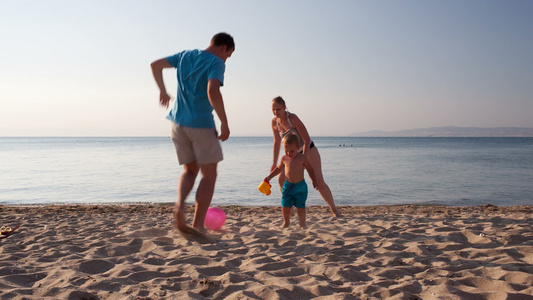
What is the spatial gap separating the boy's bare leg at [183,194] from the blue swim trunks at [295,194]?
1.40 metres

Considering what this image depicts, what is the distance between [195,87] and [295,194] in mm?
1961

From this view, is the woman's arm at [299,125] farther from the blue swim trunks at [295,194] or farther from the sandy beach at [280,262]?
the sandy beach at [280,262]

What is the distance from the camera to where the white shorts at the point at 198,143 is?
349cm

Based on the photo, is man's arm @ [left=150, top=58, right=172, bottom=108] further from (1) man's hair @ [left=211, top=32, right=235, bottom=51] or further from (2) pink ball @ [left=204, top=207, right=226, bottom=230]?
(2) pink ball @ [left=204, top=207, right=226, bottom=230]

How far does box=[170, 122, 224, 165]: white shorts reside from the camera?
349 centimetres

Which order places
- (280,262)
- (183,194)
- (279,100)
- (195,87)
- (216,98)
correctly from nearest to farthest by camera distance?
(280,262)
(216,98)
(195,87)
(183,194)
(279,100)

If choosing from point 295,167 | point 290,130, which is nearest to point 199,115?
point 295,167

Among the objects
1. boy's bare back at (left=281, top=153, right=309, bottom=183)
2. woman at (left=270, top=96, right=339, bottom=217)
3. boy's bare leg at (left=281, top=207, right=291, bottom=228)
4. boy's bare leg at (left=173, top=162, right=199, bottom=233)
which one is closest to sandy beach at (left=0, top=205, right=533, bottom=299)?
boy's bare leg at (left=281, top=207, right=291, bottom=228)

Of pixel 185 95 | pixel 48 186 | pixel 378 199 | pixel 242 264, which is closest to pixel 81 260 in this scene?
pixel 242 264

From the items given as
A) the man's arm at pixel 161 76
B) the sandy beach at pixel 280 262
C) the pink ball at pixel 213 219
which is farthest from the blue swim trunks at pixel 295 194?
the man's arm at pixel 161 76

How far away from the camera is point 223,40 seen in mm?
3602

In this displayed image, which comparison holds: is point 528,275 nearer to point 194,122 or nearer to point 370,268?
point 370,268

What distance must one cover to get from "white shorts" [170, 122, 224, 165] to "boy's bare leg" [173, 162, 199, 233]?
0.18 meters

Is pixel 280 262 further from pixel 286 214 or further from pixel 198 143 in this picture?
pixel 286 214
